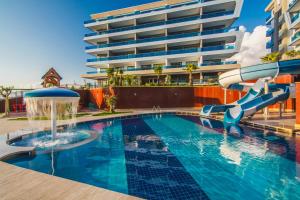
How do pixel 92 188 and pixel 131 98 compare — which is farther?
pixel 131 98

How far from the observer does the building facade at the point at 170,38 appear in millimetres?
32219

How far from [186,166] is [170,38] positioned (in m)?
32.0

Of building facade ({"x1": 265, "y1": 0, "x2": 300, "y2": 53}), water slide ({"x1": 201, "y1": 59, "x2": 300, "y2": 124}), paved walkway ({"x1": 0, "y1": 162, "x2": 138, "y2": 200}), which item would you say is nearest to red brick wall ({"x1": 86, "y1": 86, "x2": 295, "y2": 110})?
water slide ({"x1": 201, "y1": 59, "x2": 300, "y2": 124})

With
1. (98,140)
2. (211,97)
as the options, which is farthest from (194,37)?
(98,140)

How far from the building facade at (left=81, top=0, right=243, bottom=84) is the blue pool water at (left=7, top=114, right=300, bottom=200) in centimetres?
2440

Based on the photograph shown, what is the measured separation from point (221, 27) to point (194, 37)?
22.6 ft

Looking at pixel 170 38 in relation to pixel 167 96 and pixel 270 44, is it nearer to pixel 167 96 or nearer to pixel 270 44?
pixel 167 96

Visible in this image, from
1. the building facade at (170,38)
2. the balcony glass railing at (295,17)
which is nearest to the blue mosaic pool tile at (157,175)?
the building facade at (170,38)

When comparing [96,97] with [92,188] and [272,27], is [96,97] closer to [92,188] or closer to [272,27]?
[92,188]

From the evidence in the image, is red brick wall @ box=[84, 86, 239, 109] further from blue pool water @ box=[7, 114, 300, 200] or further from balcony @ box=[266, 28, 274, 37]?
balcony @ box=[266, 28, 274, 37]

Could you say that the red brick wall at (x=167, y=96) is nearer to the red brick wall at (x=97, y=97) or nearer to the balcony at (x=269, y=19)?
the red brick wall at (x=97, y=97)

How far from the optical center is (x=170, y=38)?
34562 mm

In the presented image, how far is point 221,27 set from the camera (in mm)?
35406

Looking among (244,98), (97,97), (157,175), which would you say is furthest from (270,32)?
(157,175)
